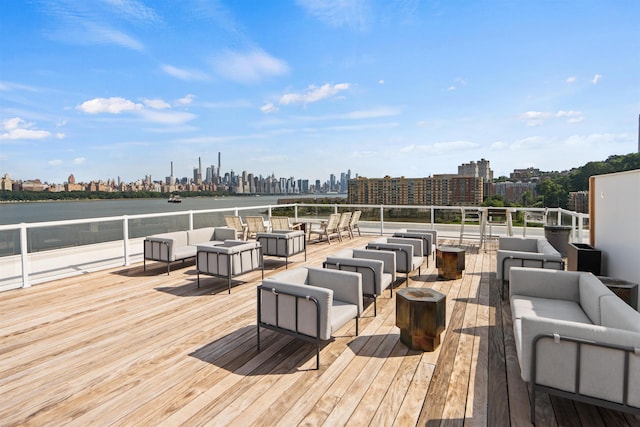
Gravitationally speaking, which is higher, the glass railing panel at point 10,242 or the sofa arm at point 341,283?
the glass railing panel at point 10,242

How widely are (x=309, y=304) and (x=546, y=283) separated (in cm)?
255

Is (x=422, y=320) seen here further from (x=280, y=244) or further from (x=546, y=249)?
(x=280, y=244)

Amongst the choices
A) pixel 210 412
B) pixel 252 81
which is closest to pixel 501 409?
pixel 210 412

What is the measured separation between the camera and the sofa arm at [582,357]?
74.4 inches

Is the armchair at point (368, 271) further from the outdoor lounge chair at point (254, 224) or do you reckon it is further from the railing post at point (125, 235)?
the outdoor lounge chair at point (254, 224)

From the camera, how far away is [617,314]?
92.4 inches

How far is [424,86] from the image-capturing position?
43.0 ft

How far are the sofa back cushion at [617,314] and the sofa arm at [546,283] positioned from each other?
804mm

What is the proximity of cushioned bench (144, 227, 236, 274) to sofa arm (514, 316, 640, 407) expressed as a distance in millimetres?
5485

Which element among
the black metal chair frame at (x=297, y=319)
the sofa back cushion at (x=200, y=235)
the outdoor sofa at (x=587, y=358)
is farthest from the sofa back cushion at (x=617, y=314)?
the sofa back cushion at (x=200, y=235)

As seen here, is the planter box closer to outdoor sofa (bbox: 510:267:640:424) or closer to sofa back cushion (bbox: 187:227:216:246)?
outdoor sofa (bbox: 510:267:640:424)

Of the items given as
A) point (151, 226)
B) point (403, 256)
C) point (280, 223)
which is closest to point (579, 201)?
point (403, 256)

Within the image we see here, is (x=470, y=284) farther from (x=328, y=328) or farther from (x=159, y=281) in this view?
(x=159, y=281)

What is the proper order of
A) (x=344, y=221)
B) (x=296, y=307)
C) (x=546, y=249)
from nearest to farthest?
(x=296, y=307) → (x=546, y=249) → (x=344, y=221)
